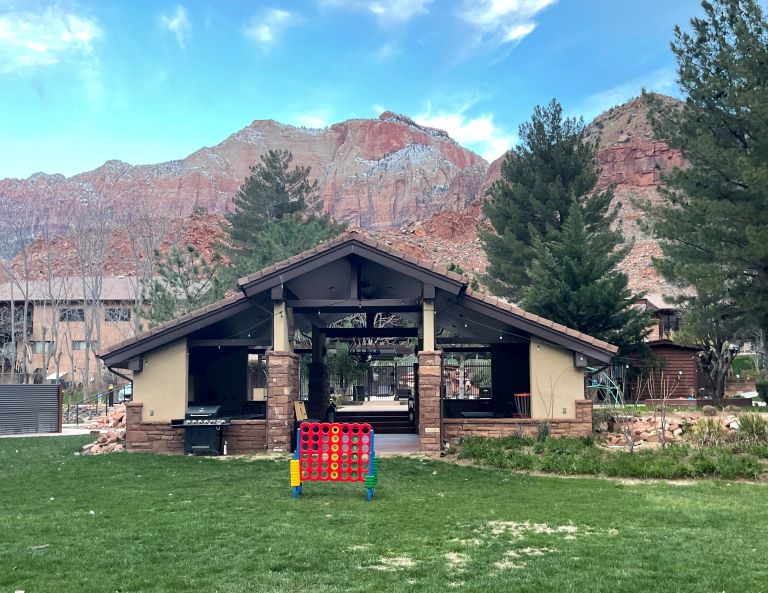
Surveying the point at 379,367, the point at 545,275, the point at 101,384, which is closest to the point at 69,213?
the point at 101,384

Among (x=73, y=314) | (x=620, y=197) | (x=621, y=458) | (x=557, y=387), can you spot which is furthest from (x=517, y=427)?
(x=620, y=197)

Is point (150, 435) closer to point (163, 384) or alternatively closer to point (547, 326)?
point (163, 384)

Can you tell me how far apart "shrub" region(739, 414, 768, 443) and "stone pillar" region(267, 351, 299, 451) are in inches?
337

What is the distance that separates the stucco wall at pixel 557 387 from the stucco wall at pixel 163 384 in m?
7.37

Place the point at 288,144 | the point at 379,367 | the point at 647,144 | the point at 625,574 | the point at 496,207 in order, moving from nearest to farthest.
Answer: the point at 625,574
the point at 379,367
the point at 496,207
the point at 647,144
the point at 288,144

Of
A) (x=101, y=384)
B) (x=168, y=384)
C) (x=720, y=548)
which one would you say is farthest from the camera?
(x=101, y=384)

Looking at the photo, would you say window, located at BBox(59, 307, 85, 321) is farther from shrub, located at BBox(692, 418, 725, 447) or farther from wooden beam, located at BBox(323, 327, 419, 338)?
shrub, located at BBox(692, 418, 725, 447)

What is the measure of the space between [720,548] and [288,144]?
186 metres

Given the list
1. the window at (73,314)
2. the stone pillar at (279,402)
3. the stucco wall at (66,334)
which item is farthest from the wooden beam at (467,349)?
the window at (73,314)

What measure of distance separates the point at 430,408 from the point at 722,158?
1311 centimetres

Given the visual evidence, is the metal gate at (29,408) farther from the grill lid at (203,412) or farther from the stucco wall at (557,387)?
the stucco wall at (557,387)

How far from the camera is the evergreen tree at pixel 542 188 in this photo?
1407 inches

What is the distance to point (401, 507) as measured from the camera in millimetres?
9062

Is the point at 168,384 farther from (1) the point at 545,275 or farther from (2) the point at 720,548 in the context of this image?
(1) the point at 545,275
